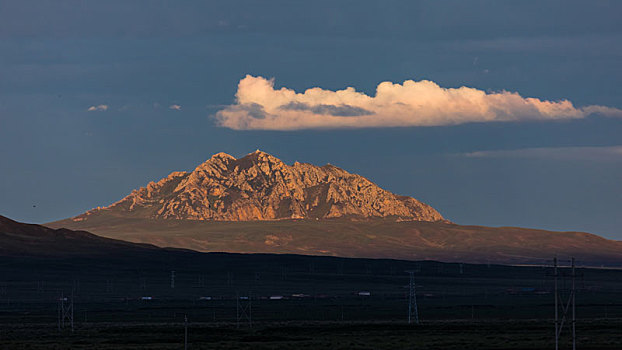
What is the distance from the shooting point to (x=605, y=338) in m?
119

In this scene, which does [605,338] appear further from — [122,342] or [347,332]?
[122,342]

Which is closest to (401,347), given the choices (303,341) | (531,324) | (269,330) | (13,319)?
(303,341)

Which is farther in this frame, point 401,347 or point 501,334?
point 501,334

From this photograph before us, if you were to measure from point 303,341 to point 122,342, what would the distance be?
19743 millimetres

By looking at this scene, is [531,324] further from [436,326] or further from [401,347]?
[401,347]

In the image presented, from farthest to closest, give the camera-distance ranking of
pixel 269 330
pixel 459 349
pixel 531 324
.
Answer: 1. pixel 531 324
2. pixel 269 330
3. pixel 459 349

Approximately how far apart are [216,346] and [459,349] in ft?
81.3

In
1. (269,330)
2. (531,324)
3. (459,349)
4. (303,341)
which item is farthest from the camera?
(531,324)

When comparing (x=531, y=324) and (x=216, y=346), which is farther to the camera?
(x=531, y=324)

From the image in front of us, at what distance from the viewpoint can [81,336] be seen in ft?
446

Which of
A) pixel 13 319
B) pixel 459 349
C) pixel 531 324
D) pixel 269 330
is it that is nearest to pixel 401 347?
pixel 459 349

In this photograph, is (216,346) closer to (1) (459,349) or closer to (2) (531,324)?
(1) (459,349)

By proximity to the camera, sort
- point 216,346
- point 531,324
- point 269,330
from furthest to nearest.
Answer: point 531,324
point 269,330
point 216,346

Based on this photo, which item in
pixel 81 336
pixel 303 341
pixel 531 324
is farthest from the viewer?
pixel 531 324
